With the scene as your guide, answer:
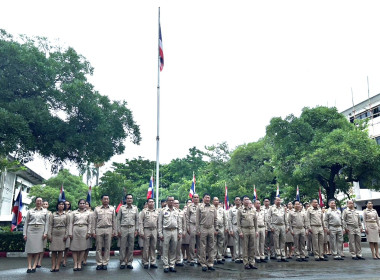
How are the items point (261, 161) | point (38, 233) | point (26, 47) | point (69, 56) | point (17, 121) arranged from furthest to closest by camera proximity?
1. point (261, 161)
2. point (69, 56)
3. point (26, 47)
4. point (17, 121)
5. point (38, 233)

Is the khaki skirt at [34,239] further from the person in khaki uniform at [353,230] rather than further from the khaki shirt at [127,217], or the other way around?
the person in khaki uniform at [353,230]

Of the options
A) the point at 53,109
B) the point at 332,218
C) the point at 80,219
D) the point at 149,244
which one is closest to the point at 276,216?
the point at 332,218

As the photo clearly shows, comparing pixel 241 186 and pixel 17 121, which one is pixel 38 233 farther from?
pixel 241 186

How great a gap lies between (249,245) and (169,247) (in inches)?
79.5

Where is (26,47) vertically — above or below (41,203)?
above

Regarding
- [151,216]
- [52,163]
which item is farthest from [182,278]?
[52,163]

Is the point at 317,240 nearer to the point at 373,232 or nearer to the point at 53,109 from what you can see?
the point at 373,232

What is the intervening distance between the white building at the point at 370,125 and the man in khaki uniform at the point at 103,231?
2691 centimetres

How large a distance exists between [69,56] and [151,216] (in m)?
9.48

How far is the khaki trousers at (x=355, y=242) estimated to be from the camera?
1102 centimetres

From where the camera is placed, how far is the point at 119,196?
29.2 meters

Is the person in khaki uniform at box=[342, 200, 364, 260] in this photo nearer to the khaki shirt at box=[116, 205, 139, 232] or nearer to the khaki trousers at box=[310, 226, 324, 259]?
the khaki trousers at box=[310, 226, 324, 259]

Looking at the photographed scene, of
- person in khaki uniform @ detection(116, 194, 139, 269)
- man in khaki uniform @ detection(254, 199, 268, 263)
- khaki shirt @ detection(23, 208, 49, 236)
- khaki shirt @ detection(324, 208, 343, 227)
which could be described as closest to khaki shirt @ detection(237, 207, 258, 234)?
man in khaki uniform @ detection(254, 199, 268, 263)

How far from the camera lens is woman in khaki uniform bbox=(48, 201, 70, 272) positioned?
8977 mm
